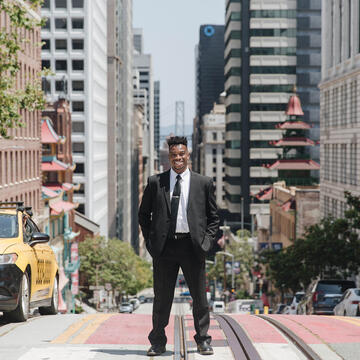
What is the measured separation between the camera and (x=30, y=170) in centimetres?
5975

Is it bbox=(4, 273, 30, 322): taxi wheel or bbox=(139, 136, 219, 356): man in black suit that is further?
bbox=(4, 273, 30, 322): taxi wheel

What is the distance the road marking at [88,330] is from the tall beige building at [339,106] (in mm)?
47283

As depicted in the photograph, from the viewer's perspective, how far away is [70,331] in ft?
40.3

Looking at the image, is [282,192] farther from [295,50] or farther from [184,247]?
[184,247]

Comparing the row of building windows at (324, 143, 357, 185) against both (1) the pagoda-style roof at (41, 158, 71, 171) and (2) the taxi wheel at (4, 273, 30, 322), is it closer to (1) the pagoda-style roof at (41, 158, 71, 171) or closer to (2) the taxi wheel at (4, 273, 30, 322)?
(1) the pagoda-style roof at (41, 158, 71, 171)

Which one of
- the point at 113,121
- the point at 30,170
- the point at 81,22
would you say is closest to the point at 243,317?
the point at 30,170

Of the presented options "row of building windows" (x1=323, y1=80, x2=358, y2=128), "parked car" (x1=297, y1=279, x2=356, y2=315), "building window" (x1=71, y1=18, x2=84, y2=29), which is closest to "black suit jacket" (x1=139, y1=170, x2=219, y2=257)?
"parked car" (x1=297, y1=279, x2=356, y2=315)

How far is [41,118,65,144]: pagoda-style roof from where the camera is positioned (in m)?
73.8

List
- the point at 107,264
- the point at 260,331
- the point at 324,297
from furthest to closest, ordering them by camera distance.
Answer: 1. the point at 107,264
2. the point at 324,297
3. the point at 260,331

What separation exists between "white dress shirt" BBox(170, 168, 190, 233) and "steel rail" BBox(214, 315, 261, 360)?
1531 millimetres

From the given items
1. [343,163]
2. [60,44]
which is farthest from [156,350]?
[60,44]

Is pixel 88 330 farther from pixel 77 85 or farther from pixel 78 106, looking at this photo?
pixel 78 106

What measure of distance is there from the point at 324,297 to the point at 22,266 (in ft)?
58.5

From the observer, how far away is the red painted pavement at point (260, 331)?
37.2 feet
